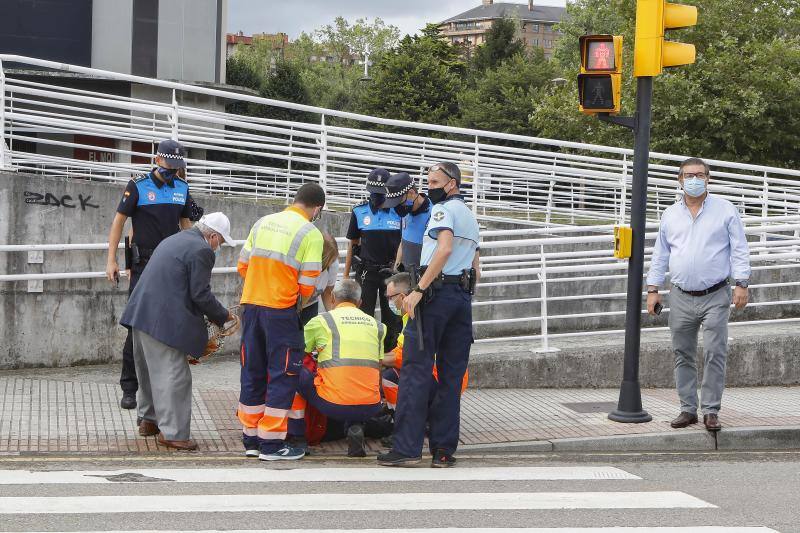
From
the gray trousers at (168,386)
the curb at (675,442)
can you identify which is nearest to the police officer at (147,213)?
the gray trousers at (168,386)

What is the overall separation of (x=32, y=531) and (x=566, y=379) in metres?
6.01

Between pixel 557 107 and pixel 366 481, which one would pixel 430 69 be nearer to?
pixel 557 107

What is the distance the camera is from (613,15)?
4741 cm

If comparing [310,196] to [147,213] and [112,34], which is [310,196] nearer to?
[147,213]

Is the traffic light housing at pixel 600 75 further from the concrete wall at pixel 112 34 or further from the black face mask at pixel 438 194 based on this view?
the concrete wall at pixel 112 34

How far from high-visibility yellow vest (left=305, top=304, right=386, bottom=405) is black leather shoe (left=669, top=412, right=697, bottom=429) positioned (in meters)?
2.47

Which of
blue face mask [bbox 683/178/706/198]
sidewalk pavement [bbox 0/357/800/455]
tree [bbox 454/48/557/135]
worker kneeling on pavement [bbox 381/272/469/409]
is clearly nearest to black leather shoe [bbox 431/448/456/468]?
worker kneeling on pavement [bbox 381/272/469/409]

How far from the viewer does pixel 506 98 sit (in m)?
51.1

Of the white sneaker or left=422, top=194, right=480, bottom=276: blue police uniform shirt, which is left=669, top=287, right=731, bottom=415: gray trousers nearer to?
left=422, top=194, right=480, bottom=276: blue police uniform shirt

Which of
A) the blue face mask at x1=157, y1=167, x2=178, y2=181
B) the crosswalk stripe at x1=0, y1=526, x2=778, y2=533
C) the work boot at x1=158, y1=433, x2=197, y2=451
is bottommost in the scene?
the work boot at x1=158, y1=433, x2=197, y2=451

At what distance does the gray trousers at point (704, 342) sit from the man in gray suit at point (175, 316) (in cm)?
360

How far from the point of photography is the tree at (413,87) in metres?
51.9

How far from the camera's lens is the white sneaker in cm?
723

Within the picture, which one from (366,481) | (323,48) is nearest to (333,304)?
(366,481)
